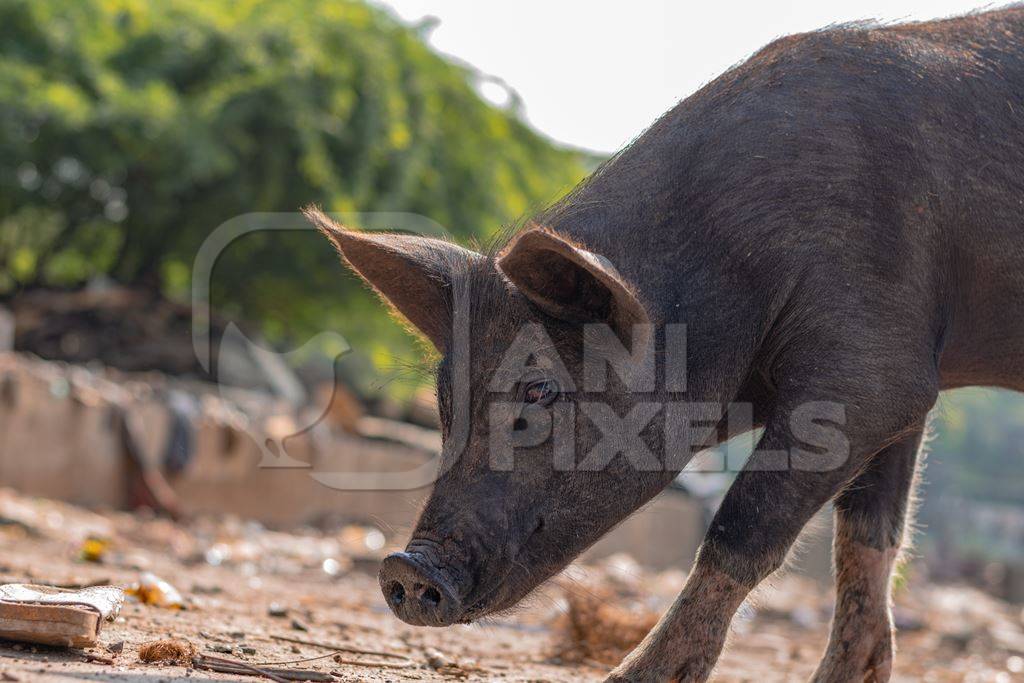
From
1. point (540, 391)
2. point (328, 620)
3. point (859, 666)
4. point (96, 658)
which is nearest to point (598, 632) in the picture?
point (328, 620)

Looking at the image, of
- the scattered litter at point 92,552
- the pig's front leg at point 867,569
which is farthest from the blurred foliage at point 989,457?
the pig's front leg at point 867,569

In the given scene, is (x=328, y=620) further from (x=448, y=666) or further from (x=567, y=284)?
(x=567, y=284)

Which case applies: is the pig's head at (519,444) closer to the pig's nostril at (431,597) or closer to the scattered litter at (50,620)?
the pig's nostril at (431,597)

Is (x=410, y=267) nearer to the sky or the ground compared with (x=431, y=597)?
nearer to the sky

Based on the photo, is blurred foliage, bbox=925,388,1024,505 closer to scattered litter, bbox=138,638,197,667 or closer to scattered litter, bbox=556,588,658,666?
scattered litter, bbox=556,588,658,666

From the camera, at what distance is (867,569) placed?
13.5 feet

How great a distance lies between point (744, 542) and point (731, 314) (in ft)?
2.18

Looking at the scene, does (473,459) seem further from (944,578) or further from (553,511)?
(944,578)

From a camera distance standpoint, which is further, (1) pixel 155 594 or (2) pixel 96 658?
(1) pixel 155 594

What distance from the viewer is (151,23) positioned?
44.7 ft

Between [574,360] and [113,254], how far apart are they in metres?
13.7

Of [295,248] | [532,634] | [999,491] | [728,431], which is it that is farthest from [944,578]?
[999,491]

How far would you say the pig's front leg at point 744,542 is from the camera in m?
3.40

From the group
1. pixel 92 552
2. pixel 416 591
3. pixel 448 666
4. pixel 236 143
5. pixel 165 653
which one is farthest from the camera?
pixel 236 143
